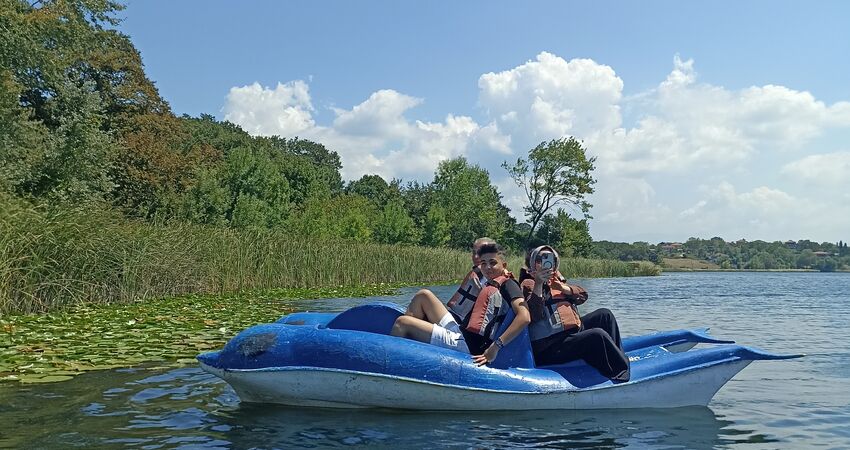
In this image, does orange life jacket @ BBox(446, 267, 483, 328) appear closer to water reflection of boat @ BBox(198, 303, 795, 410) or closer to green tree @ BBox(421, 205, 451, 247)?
water reflection of boat @ BBox(198, 303, 795, 410)

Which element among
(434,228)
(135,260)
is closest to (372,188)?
(434,228)

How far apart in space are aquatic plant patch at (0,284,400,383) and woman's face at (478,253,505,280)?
3.59 metres

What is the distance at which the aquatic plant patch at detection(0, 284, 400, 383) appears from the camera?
23.9 feet

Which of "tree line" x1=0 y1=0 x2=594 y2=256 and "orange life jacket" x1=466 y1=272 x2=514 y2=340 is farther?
"tree line" x1=0 y1=0 x2=594 y2=256

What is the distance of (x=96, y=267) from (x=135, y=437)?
835cm

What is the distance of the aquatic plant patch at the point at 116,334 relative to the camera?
23.9 ft

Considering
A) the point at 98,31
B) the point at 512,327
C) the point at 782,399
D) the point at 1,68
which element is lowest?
the point at 782,399

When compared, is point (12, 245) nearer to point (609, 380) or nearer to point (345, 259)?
point (609, 380)

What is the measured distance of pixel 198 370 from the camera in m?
7.68

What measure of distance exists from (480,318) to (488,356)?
0.34 m

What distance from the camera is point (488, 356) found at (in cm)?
599

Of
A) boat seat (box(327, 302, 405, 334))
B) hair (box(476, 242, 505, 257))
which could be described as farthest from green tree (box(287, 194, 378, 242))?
hair (box(476, 242, 505, 257))

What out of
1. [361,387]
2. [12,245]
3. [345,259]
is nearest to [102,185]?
[345,259]

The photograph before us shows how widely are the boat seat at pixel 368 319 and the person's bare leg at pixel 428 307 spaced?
0.38 m
